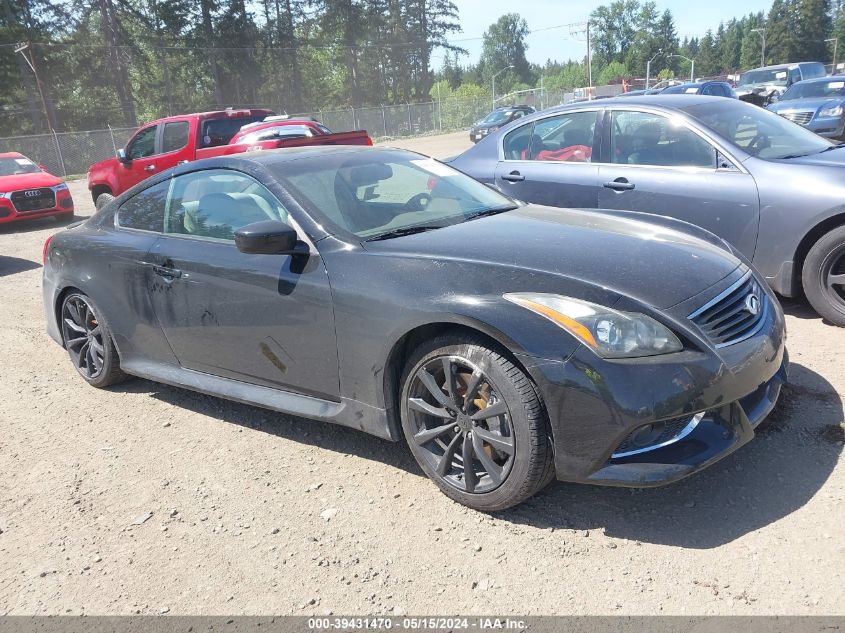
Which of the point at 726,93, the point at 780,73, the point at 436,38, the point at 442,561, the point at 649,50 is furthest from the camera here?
the point at 649,50

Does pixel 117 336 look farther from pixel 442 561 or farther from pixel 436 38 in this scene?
pixel 436 38

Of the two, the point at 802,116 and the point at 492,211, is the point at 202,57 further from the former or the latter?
the point at 492,211

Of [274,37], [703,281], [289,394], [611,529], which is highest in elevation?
[274,37]

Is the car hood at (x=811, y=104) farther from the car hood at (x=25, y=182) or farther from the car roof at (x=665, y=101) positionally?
the car hood at (x=25, y=182)

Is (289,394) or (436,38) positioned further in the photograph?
(436,38)

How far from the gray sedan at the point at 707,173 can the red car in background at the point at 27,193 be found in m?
10.2

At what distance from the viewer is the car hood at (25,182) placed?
41.9 ft

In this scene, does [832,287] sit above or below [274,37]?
below

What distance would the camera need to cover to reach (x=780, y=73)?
23188 millimetres

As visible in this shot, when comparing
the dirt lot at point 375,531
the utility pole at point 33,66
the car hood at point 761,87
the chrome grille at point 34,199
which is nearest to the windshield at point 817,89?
the car hood at point 761,87

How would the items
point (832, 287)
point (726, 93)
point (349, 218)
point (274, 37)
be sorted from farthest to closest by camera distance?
point (274, 37)
point (726, 93)
point (832, 287)
point (349, 218)

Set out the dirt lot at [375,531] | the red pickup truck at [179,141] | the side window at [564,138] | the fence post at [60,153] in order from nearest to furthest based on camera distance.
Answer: the dirt lot at [375,531]
the side window at [564,138]
the red pickup truck at [179,141]
the fence post at [60,153]

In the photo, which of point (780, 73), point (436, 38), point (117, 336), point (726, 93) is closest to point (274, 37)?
point (436, 38)

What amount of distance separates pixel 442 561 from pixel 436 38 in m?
68.3
